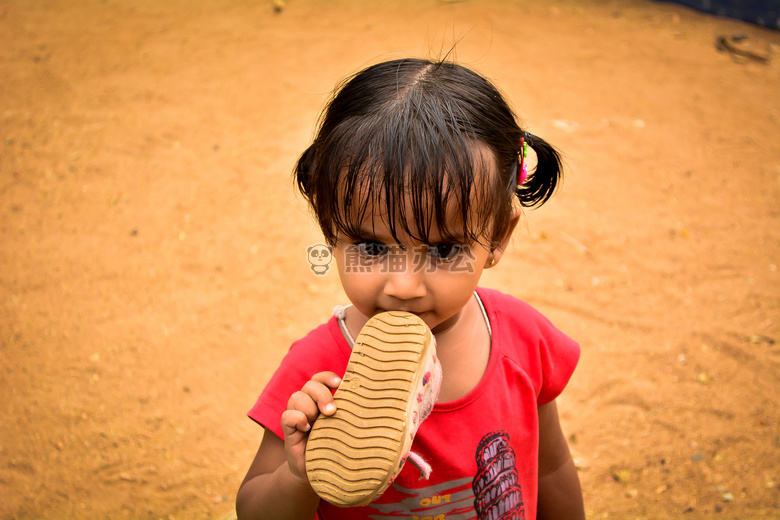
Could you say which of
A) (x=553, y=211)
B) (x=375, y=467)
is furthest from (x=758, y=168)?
(x=375, y=467)

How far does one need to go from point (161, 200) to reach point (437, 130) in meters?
3.21

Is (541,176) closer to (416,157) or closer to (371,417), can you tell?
(416,157)

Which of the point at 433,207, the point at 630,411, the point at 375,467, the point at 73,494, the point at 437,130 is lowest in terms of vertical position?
the point at 73,494

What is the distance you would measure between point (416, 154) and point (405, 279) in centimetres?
23

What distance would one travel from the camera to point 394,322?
1.14 m

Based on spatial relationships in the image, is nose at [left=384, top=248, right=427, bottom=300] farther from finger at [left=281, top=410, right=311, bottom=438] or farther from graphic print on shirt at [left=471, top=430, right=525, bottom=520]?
graphic print on shirt at [left=471, top=430, right=525, bottom=520]

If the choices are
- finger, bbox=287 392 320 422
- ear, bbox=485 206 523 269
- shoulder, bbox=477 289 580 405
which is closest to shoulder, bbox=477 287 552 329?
shoulder, bbox=477 289 580 405

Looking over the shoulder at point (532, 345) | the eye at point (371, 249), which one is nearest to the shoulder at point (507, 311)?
the shoulder at point (532, 345)

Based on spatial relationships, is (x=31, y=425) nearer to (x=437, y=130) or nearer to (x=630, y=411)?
(x=437, y=130)

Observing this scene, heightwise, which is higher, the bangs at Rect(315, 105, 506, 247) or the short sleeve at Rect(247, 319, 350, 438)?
the bangs at Rect(315, 105, 506, 247)

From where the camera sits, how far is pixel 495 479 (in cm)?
137

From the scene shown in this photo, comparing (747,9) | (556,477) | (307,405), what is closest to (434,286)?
(307,405)

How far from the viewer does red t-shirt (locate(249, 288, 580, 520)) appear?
131cm

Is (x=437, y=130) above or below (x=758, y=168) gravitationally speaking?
above
